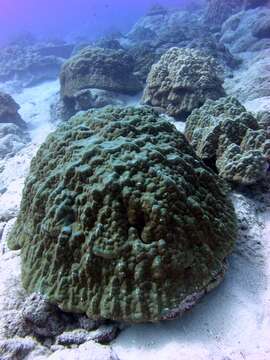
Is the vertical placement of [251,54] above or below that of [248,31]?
below

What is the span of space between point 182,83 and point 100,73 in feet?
14.4

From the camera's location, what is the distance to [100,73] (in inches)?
442


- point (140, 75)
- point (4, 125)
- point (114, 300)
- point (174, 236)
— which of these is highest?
point (174, 236)

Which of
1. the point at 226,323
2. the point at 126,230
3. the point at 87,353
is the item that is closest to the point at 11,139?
the point at 126,230

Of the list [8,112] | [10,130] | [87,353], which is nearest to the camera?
[87,353]

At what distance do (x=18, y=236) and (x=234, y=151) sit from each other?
308cm

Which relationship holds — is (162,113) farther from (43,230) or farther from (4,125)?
(4,125)

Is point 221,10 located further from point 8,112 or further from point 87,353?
point 87,353

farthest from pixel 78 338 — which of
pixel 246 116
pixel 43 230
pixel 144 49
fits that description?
pixel 144 49

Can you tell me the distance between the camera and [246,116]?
4680 mm

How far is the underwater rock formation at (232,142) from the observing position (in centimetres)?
411

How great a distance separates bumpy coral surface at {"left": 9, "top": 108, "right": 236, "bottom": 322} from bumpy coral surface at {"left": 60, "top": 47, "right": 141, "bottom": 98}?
25.8 feet

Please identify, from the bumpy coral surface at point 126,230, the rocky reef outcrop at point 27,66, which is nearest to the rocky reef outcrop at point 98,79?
the bumpy coral surface at point 126,230

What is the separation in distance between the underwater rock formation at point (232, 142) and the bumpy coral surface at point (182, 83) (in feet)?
8.11
